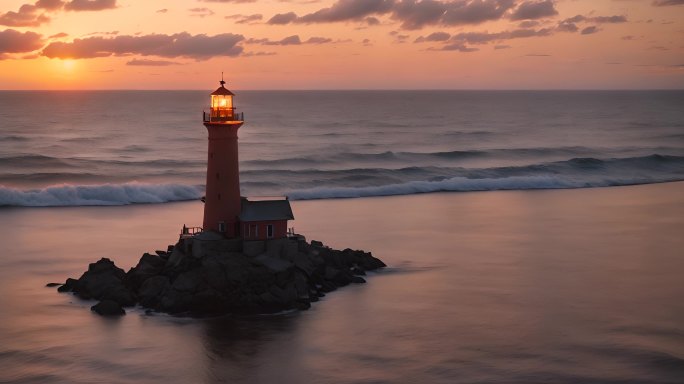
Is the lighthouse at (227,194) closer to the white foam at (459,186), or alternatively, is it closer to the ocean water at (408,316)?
the ocean water at (408,316)


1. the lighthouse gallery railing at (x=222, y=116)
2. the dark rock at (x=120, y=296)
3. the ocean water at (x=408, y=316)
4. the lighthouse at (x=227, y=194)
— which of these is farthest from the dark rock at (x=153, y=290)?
the lighthouse gallery railing at (x=222, y=116)

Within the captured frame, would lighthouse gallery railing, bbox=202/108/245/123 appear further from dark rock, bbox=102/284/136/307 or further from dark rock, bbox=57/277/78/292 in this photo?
dark rock, bbox=57/277/78/292

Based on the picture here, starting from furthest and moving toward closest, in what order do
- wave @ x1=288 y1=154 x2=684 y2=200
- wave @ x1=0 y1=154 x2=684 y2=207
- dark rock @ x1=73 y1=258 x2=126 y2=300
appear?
wave @ x1=288 y1=154 x2=684 y2=200
wave @ x1=0 y1=154 x2=684 y2=207
dark rock @ x1=73 y1=258 x2=126 y2=300

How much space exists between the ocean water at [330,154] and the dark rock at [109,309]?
1643cm

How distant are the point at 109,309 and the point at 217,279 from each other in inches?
96.1

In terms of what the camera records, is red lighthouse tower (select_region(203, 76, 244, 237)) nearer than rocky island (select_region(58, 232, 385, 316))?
No

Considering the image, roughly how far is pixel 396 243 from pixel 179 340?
1036 cm

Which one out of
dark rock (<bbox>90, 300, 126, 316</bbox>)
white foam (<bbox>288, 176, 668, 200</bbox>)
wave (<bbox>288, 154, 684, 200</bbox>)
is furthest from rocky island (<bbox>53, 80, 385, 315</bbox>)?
wave (<bbox>288, 154, 684, 200</bbox>)

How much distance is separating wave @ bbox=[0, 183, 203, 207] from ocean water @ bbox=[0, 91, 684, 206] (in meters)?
0.04

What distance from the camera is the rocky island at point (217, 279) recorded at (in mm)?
21047

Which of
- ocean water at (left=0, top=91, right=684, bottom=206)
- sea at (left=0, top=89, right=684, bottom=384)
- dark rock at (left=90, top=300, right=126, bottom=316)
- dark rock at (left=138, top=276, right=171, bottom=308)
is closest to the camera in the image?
sea at (left=0, top=89, right=684, bottom=384)

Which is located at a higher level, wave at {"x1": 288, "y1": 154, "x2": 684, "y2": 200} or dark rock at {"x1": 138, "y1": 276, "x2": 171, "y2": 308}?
wave at {"x1": 288, "y1": 154, "x2": 684, "y2": 200}

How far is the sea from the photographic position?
58.6 ft

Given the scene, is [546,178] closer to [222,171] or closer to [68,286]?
[222,171]
